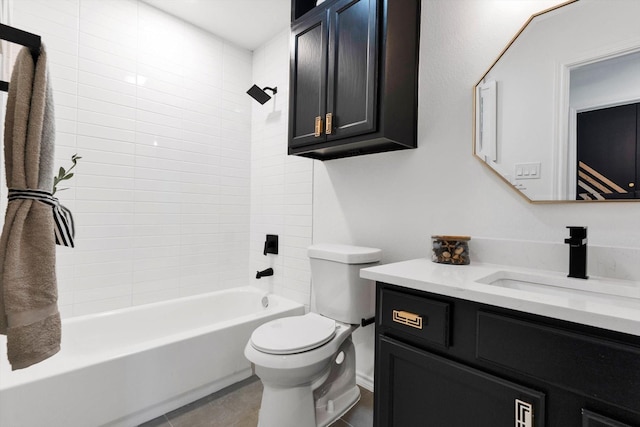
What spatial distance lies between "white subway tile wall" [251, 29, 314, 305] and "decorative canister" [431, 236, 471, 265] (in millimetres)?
1066

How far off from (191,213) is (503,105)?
7.15ft

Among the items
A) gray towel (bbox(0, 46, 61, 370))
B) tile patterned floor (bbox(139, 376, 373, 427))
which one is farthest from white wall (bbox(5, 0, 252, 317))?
gray towel (bbox(0, 46, 61, 370))

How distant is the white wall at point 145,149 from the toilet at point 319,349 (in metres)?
1.21

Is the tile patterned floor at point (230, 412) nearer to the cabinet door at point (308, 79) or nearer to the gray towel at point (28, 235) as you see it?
the gray towel at point (28, 235)

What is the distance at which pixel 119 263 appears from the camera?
6.85 feet

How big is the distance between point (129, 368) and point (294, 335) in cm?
82

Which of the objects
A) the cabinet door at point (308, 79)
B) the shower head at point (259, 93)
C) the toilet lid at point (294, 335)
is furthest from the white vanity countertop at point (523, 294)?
the shower head at point (259, 93)

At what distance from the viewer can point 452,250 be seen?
131 centimetres

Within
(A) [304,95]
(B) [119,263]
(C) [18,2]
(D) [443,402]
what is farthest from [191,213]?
(D) [443,402]

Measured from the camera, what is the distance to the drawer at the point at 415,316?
36.0 inches

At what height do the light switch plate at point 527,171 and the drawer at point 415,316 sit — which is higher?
the light switch plate at point 527,171

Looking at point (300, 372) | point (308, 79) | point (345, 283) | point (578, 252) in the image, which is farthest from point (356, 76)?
point (300, 372)

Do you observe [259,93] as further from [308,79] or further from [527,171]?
[527,171]

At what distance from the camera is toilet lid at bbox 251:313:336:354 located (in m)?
1.33
